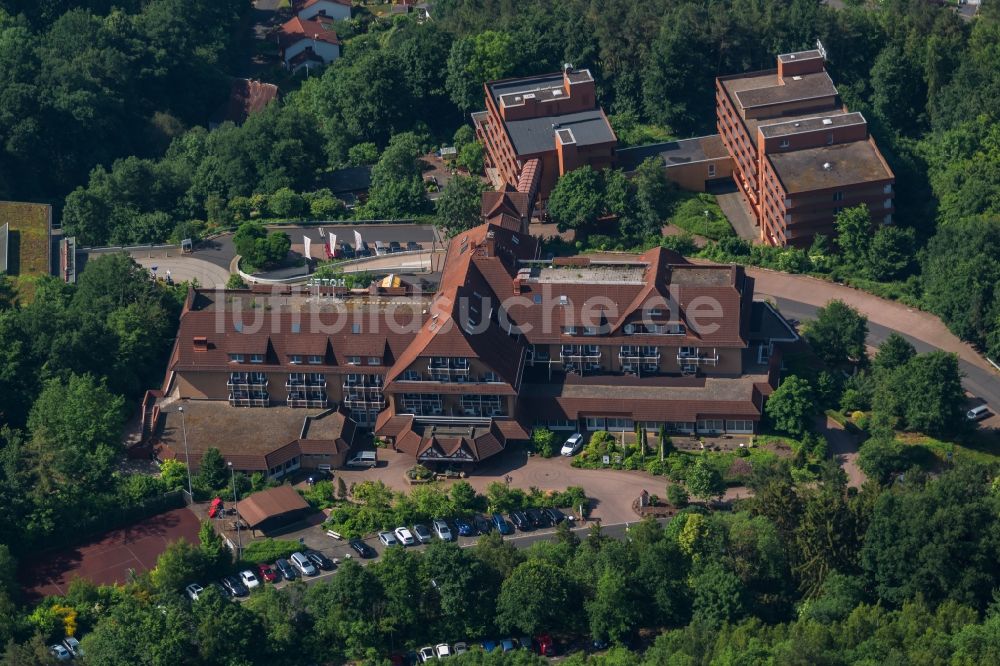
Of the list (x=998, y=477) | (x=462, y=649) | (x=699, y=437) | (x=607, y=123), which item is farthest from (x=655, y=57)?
(x=462, y=649)

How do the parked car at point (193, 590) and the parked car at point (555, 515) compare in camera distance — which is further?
the parked car at point (555, 515)

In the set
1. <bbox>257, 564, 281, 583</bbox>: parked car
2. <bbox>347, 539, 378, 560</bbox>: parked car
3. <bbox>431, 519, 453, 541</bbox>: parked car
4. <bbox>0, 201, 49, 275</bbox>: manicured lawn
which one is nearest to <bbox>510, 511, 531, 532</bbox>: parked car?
<bbox>431, 519, 453, 541</bbox>: parked car

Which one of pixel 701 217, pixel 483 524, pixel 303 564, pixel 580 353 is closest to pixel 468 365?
pixel 580 353

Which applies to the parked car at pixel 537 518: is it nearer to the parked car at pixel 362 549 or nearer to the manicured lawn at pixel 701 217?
the parked car at pixel 362 549

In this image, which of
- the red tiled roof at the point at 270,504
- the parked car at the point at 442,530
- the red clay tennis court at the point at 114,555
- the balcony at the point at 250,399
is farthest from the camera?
the balcony at the point at 250,399

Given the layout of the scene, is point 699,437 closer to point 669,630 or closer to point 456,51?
point 669,630

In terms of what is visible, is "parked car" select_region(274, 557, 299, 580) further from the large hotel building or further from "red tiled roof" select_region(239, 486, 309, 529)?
the large hotel building

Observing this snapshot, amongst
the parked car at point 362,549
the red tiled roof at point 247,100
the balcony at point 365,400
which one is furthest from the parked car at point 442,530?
the red tiled roof at point 247,100
